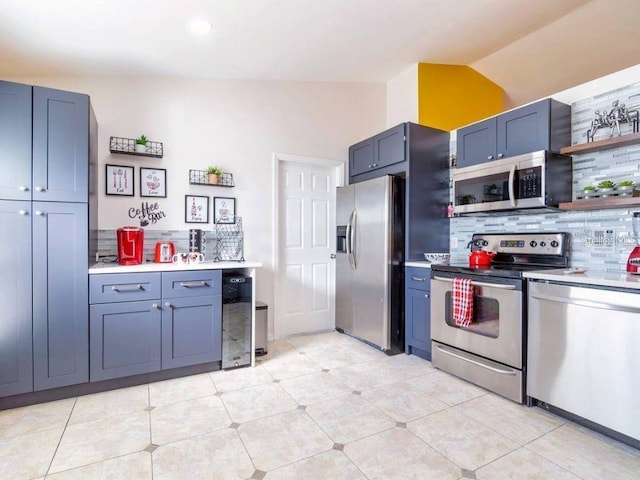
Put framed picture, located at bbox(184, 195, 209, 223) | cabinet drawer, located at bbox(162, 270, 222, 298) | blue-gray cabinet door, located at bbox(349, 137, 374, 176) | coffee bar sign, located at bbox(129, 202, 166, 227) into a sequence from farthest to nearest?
blue-gray cabinet door, located at bbox(349, 137, 374, 176)
framed picture, located at bbox(184, 195, 209, 223)
coffee bar sign, located at bbox(129, 202, 166, 227)
cabinet drawer, located at bbox(162, 270, 222, 298)

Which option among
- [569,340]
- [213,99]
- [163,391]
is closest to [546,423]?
[569,340]

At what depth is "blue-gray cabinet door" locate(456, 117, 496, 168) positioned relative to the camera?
3.07 metres

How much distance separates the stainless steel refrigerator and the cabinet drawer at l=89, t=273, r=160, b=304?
1987mm

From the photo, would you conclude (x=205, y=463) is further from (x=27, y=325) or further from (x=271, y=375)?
(x=27, y=325)

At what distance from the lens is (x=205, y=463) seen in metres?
1.76

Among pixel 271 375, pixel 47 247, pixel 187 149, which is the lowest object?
pixel 271 375

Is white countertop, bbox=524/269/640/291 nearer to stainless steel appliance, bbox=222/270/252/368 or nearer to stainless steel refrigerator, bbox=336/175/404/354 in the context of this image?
stainless steel refrigerator, bbox=336/175/404/354

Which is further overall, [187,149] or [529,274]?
[187,149]

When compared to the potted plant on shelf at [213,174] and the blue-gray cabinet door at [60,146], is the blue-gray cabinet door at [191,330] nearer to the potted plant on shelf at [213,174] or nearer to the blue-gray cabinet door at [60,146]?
the blue-gray cabinet door at [60,146]

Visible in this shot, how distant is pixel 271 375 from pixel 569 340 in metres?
2.13

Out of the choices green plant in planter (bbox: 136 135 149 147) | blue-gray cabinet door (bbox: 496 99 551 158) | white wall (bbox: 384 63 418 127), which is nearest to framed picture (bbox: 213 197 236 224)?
green plant in planter (bbox: 136 135 149 147)

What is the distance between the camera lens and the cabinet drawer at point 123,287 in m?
2.53

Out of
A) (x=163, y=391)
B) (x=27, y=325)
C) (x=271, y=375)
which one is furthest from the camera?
(x=271, y=375)

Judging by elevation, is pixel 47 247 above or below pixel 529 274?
above
